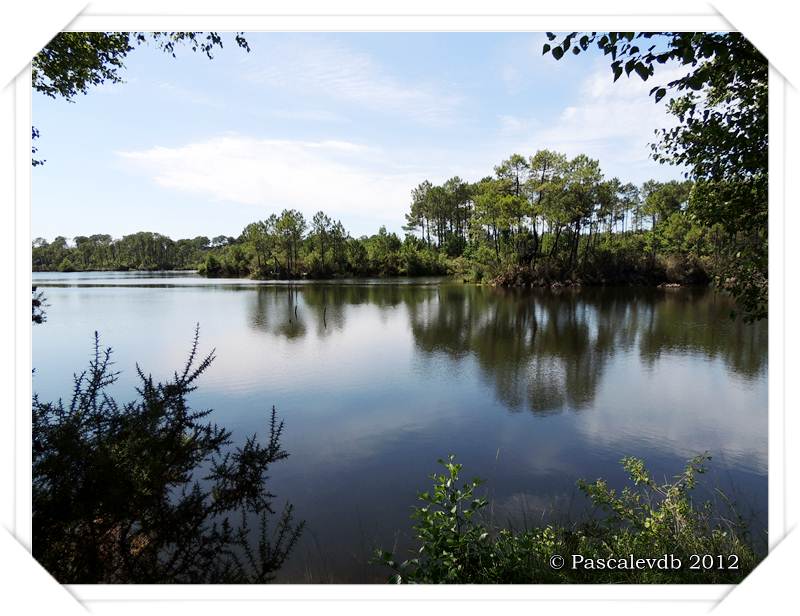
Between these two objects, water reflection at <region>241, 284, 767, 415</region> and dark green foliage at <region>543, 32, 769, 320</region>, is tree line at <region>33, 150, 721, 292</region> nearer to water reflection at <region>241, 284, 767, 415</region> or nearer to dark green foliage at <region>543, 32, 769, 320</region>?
water reflection at <region>241, 284, 767, 415</region>

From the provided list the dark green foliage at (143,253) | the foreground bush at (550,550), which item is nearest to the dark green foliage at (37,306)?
the foreground bush at (550,550)

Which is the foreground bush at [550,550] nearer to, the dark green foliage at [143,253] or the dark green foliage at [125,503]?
the dark green foliage at [125,503]

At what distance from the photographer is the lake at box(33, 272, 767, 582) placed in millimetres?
3123

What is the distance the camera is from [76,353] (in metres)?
7.29

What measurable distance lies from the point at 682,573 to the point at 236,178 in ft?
18.6

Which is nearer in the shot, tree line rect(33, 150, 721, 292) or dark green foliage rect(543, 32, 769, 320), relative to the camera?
dark green foliage rect(543, 32, 769, 320)

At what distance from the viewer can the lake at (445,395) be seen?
3123mm

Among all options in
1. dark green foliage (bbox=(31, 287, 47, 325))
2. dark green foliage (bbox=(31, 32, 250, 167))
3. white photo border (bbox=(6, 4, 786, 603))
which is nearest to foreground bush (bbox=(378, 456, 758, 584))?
white photo border (bbox=(6, 4, 786, 603))

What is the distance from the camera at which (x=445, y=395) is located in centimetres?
551
